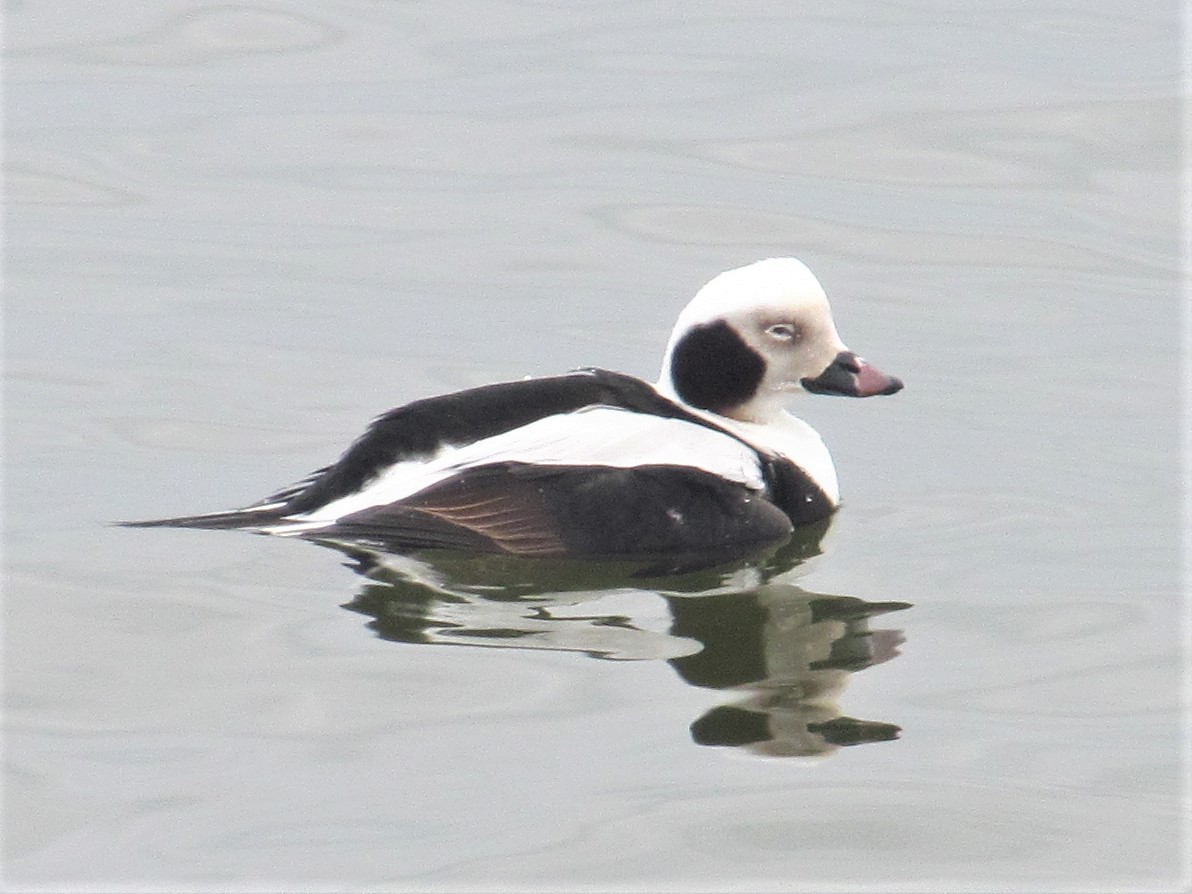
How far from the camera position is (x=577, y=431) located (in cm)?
747

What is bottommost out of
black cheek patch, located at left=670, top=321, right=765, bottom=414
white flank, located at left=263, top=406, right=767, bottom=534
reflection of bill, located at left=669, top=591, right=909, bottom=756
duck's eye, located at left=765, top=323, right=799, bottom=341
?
reflection of bill, located at left=669, top=591, right=909, bottom=756

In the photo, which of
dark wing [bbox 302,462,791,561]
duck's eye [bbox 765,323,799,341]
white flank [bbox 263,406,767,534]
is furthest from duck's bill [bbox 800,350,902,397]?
dark wing [bbox 302,462,791,561]

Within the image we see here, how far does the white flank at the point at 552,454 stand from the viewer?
738 cm

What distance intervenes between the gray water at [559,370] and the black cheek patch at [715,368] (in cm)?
59

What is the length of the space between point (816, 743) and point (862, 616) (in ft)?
3.19

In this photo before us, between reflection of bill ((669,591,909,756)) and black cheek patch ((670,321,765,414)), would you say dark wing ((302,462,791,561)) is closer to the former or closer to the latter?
reflection of bill ((669,591,909,756))

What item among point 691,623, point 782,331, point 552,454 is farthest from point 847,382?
point 691,623

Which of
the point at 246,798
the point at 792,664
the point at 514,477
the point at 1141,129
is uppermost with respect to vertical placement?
the point at 1141,129

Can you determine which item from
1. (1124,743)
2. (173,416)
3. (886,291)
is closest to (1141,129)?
(886,291)

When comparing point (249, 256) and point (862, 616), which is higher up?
point (249, 256)

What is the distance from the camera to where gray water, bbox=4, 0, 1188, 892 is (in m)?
5.98

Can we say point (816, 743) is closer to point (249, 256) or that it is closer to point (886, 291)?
point (886, 291)

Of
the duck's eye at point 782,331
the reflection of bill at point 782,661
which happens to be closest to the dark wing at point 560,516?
the reflection of bill at point 782,661

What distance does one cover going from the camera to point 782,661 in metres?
6.87
